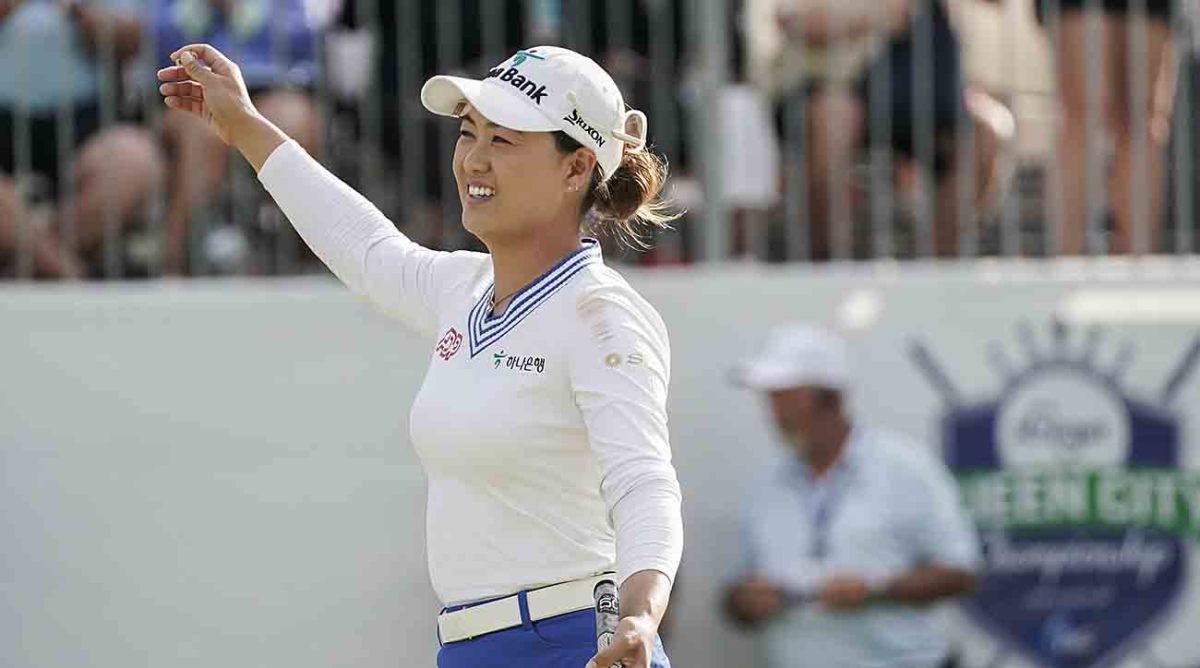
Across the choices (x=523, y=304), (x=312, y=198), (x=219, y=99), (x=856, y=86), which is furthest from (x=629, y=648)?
(x=856, y=86)

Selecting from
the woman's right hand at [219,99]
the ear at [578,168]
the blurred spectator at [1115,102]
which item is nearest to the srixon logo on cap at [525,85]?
the ear at [578,168]

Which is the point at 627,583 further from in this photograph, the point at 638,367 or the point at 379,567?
the point at 379,567

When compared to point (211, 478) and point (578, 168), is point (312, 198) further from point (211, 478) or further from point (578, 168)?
point (211, 478)

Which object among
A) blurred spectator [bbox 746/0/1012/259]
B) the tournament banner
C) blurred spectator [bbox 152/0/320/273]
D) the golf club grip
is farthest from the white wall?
the golf club grip

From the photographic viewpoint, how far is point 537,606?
332 centimetres

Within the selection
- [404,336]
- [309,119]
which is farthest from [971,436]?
[309,119]

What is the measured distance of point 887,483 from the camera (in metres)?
6.61

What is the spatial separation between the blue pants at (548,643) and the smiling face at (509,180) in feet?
1.84

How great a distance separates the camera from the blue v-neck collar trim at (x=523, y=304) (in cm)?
335

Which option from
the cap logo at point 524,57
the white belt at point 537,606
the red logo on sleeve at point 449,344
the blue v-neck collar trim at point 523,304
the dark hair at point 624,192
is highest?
the cap logo at point 524,57

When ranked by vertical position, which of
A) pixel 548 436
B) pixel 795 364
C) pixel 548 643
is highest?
pixel 548 436

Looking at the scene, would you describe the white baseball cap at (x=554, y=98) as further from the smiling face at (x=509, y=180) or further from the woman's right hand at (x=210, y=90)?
the woman's right hand at (x=210, y=90)

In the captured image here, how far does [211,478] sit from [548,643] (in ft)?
11.1

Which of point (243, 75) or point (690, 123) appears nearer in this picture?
point (243, 75)
